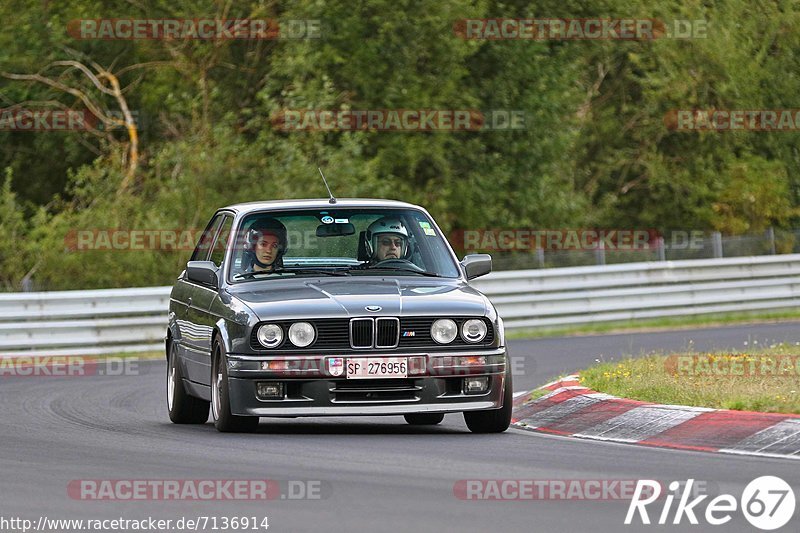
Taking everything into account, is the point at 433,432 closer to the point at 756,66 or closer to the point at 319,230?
the point at 319,230

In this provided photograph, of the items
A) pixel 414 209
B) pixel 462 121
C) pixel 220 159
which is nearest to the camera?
pixel 414 209

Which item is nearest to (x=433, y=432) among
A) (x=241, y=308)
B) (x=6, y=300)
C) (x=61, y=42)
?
(x=241, y=308)

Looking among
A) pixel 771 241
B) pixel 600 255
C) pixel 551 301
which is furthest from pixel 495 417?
pixel 771 241

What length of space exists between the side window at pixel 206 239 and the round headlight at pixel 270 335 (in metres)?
2.64

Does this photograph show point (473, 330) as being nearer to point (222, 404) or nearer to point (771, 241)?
point (222, 404)

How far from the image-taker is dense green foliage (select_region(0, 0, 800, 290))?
27.4 m

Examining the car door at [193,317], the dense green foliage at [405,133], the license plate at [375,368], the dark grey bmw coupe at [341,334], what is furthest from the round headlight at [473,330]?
the dense green foliage at [405,133]

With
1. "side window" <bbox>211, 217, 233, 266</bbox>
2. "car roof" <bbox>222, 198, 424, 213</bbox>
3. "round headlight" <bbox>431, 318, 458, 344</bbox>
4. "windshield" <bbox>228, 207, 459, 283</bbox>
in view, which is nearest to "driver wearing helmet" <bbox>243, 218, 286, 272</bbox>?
"windshield" <bbox>228, 207, 459, 283</bbox>

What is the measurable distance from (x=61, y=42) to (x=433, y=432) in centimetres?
2303

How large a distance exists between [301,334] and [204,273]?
1562 millimetres

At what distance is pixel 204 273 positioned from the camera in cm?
1267

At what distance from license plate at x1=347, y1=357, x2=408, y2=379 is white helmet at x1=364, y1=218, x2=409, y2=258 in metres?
1.67

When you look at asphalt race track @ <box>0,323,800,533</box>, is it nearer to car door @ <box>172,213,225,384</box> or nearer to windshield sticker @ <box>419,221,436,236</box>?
car door @ <box>172,213,225,384</box>

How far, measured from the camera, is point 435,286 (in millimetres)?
12203
